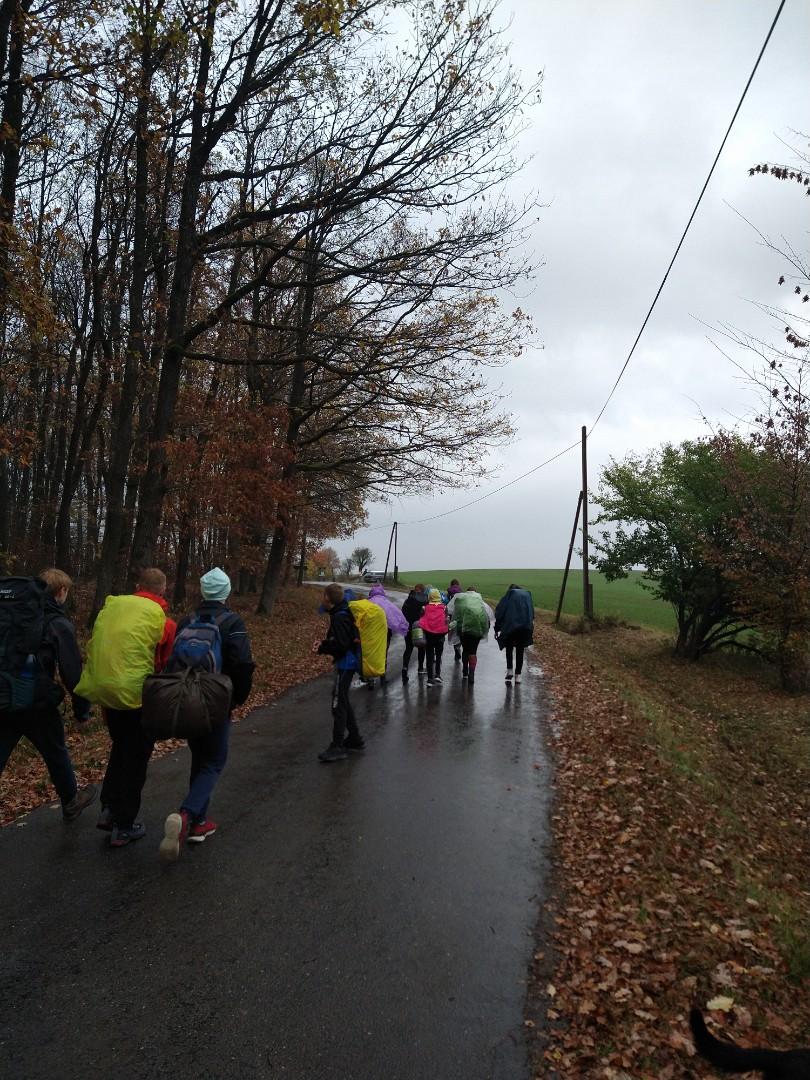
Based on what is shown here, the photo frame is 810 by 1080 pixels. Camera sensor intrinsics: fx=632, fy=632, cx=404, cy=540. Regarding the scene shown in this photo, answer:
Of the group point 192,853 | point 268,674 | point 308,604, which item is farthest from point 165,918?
point 308,604

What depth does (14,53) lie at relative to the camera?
9.57 m

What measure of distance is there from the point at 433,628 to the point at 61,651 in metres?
7.56

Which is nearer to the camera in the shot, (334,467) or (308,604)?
(334,467)

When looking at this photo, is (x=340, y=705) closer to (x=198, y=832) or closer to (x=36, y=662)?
(x=198, y=832)

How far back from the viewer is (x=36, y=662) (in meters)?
4.57

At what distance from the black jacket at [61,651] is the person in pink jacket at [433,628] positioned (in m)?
7.33

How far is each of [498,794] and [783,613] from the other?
12.8 m

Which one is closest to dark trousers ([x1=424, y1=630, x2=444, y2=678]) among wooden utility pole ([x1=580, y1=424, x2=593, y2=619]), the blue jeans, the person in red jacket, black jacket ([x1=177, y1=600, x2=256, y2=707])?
black jacket ([x1=177, y1=600, x2=256, y2=707])

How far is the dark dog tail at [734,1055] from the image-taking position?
2402 mm

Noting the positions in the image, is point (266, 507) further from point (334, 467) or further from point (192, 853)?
point (192, 853)

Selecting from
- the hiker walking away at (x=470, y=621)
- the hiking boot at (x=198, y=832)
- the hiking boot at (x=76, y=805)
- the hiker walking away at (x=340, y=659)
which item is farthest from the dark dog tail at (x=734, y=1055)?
the hiker walking away at (x=470, y=621)

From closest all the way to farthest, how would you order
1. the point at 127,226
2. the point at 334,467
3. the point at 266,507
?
the point at 127,226 < the point at 266,507 < the point at 334,467

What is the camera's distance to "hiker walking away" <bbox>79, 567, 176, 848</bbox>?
4531mm

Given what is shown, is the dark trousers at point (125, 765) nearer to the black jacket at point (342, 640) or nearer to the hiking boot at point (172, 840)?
the hiking boot at point (172, 840)
